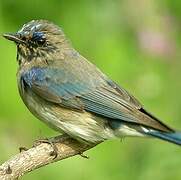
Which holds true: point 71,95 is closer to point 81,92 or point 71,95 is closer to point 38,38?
point 81,92

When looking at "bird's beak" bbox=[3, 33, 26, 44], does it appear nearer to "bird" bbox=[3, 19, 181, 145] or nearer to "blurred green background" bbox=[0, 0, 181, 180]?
"bird" bbox=[3, 19, 181, 145]

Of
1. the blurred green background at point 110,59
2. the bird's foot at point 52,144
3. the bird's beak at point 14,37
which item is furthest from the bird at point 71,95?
the blurred green background at point 110,59

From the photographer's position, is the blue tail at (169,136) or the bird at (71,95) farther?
the bird at (71,95)

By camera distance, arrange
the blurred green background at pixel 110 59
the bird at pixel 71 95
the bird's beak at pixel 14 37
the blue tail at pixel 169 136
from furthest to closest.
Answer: the blurred green background at pixel 110 59, the bird's beak at pixel 14 37, the bird at pixel 71 95, the blue tail at pixel 169 136

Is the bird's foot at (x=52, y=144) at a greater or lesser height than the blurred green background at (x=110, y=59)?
lesser

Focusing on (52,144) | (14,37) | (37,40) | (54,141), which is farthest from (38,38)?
(52,144)

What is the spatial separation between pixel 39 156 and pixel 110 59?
9.46 feet

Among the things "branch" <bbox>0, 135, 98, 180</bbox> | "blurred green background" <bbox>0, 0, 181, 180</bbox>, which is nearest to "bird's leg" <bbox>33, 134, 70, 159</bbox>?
"branch" <bbox>0, 135, 98, 180</bbox>

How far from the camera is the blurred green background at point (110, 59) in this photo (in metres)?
9.44

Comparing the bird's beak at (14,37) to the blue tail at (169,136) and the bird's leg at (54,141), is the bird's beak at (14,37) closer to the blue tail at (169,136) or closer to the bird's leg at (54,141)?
the bird's leg at (54,141)

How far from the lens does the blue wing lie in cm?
833

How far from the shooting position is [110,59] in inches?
400

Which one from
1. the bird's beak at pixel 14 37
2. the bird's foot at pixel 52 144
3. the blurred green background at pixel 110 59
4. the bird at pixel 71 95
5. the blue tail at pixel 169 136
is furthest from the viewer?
the blurred green background at pixel 110 59

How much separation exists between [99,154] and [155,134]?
1543 millimetres
